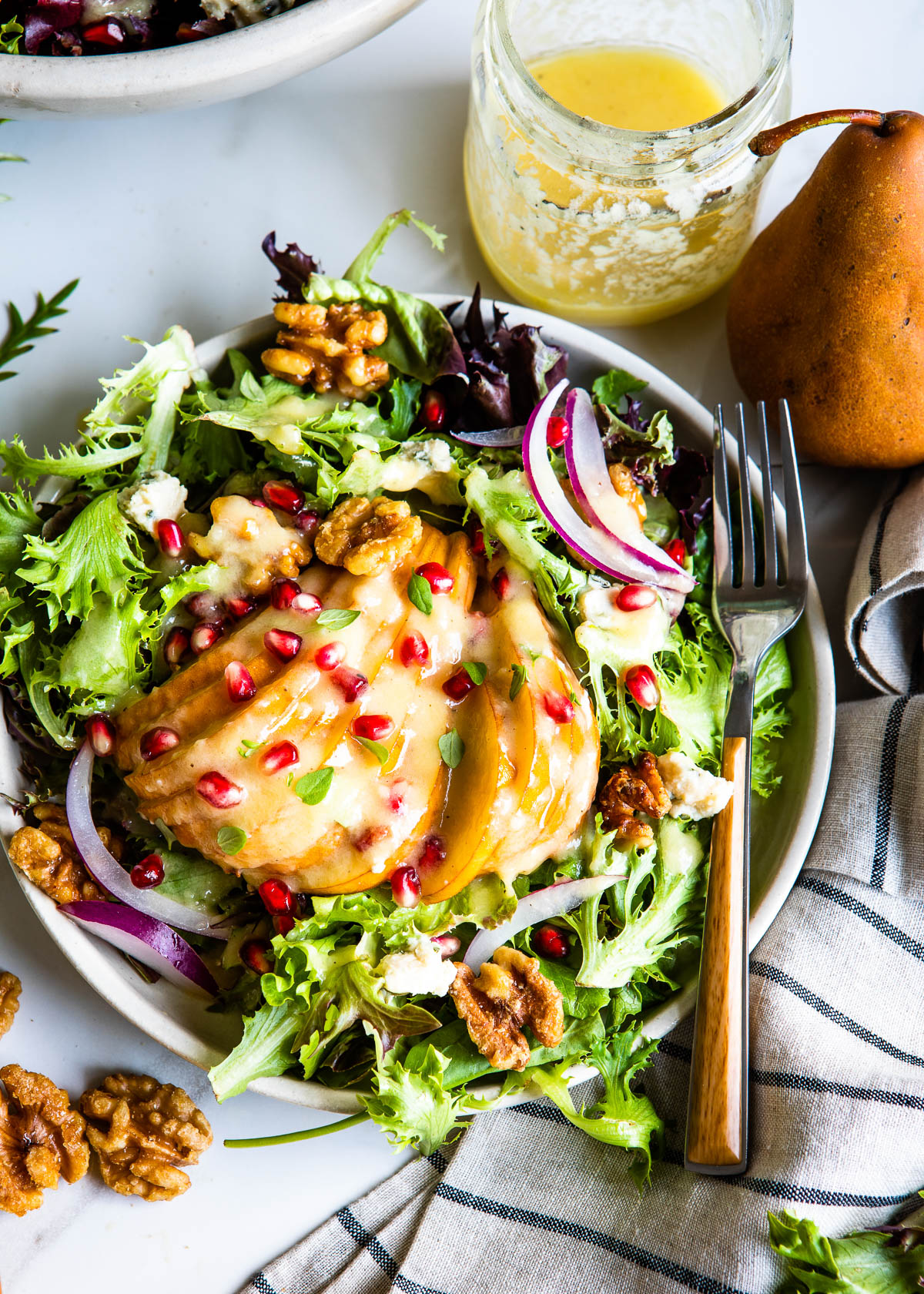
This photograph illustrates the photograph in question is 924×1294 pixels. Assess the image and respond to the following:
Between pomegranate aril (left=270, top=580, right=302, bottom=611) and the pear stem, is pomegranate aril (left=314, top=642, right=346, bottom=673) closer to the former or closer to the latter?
pomegranate aril (left=270, top=580, right=302, bottom=611)

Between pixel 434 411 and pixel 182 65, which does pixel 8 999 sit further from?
pixel 182 65

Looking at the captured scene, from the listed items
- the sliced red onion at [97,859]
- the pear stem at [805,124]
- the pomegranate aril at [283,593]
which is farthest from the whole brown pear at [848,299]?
the sliced red onion at [97,859]

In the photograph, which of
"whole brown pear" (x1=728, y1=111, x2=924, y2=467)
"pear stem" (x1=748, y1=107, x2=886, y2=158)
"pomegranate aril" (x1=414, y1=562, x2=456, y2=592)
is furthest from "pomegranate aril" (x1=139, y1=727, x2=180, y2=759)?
"pear stem" (x1=748, y1=107, x2=886, y2=158)

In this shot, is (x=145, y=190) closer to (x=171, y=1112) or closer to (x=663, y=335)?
(x=663, y=335)

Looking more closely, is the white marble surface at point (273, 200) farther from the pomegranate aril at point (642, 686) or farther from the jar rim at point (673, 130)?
the pomegranate aril at point (642, 686)

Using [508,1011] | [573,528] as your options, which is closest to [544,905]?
[508,1011]

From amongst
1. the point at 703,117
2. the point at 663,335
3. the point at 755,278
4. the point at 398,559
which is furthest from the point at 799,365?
the point at 398,559
